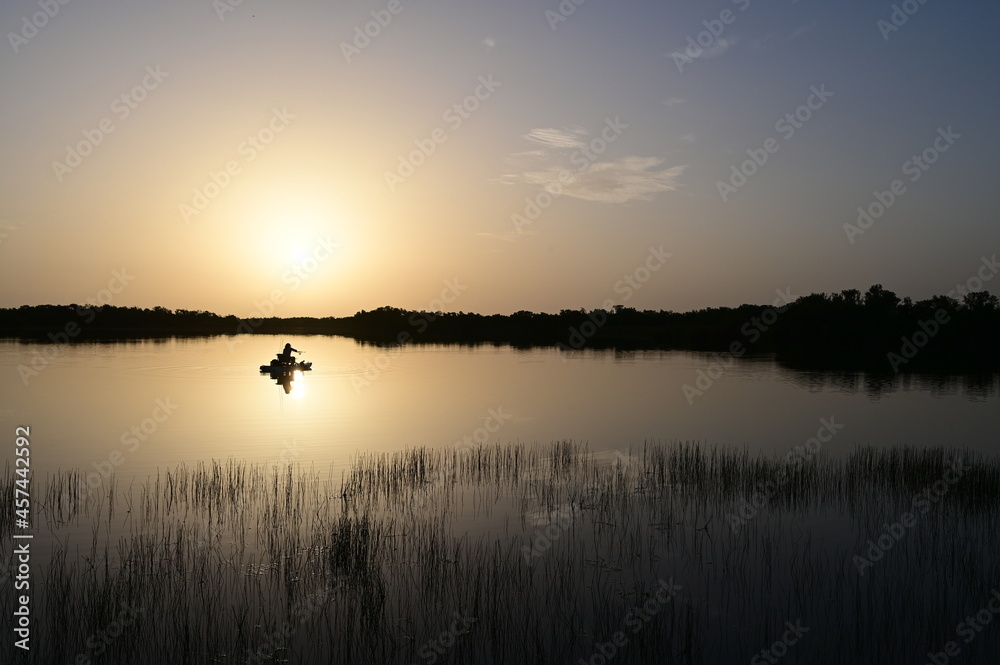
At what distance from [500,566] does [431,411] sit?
20.3 meters

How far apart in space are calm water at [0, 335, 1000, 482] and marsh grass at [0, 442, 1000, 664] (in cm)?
432

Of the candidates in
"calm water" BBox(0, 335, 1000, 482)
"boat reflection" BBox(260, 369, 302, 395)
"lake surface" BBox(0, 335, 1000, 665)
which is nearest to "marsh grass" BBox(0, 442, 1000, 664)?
"lake surface" BBox(0, 335, 1000, 665)

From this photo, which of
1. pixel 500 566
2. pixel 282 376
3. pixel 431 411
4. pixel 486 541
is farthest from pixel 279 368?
pixel 500 566

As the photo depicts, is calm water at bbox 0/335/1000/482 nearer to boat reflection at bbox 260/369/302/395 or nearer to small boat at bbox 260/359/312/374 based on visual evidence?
boat reflection at bbox 260/369/302/395

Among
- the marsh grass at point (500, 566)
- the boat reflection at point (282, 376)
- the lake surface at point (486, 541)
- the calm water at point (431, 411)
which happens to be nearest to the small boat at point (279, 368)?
the boat reflection at point (282, 376)

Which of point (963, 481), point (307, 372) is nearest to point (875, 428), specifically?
point (963, 481)

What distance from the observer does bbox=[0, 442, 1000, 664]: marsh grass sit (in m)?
7.65

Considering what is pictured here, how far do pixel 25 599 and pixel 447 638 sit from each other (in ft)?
16.7

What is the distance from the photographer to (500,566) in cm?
996

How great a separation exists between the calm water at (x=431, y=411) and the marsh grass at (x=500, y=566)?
4.32 meters

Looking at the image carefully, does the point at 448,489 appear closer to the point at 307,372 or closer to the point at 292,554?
the point at 292,554

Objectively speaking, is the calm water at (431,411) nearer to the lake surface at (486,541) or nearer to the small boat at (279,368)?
the lake surface at (486,541)

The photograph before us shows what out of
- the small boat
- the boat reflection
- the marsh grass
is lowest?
the marsh grass

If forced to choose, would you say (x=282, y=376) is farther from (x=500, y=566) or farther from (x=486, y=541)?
(x=500, y=566)
